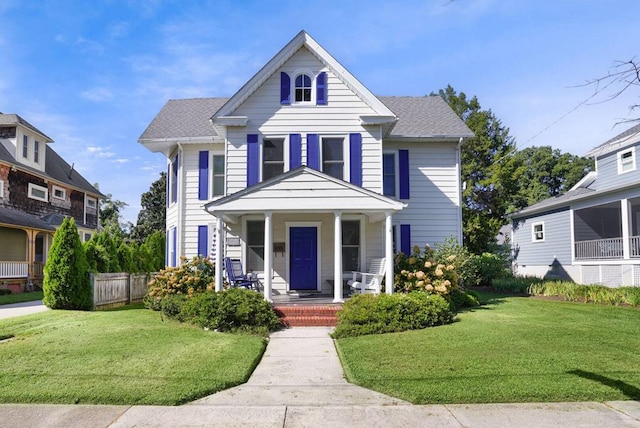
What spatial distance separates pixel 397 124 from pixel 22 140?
20535 millimetres

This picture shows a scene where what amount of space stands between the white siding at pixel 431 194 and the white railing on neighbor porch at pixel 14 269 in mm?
17578

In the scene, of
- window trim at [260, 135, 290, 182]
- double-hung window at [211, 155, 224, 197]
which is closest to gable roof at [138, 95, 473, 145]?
double-hung window at [211, 155, 224, 197]

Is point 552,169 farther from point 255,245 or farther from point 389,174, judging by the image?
point 255,245

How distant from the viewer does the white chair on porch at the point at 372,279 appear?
11545 mm

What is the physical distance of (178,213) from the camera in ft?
47.5

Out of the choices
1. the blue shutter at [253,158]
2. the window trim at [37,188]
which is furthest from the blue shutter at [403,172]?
the window trim at [37,188]

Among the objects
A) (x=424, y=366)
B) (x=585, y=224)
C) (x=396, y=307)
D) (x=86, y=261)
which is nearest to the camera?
(x=424, y=366)

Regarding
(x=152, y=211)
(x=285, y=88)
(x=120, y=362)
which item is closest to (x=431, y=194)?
(x=285, y=88)

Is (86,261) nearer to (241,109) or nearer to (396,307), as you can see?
(241,109)

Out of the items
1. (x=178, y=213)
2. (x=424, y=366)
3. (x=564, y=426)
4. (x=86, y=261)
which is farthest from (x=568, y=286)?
(x=86, y=261)

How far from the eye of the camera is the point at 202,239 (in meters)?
14.3

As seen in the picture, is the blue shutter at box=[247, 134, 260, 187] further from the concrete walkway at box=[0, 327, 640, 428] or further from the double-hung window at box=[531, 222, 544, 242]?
the double-hung window at box=[531, 222, 544, 242]

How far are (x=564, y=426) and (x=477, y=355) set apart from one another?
7.97 feet

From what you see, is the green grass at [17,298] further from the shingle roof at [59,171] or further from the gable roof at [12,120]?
the gable roof at [12,120]
